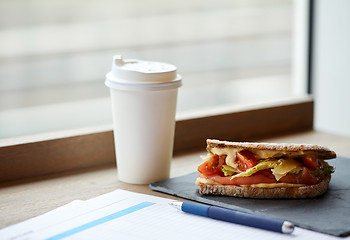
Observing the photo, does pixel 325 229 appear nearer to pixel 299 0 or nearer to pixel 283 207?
pixel 283 207

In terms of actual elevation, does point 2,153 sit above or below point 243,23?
below

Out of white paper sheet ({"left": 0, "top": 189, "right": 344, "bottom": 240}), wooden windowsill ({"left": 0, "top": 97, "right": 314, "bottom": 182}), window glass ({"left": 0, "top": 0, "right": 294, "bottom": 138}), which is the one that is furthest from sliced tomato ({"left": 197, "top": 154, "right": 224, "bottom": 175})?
window glass ({"left": 0, "top": 0, "right": 294, "bottom": 138})

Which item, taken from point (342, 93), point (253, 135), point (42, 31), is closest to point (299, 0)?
point (342, 93)

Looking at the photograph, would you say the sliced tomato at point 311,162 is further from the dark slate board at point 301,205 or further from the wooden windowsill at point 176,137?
the wooden windowsill at point 176,137

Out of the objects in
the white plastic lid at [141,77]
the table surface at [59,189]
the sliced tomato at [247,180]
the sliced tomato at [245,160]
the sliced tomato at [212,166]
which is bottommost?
the table surface at [59,189]

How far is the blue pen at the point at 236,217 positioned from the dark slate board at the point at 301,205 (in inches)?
2.3

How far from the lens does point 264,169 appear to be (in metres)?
1.12

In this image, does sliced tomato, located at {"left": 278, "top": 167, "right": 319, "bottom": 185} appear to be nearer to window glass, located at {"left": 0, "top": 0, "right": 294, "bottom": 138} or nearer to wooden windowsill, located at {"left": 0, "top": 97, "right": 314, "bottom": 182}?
wooden windowsill, located at {"left": 0, "top": 97, "right": 314, "bottom": 182}

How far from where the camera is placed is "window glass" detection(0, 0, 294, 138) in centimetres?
179

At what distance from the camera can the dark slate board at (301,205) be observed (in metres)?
0.98

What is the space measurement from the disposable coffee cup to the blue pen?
0.20 m

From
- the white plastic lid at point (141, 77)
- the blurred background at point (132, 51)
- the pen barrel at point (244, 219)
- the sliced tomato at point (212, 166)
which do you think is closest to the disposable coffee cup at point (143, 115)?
the white plastic lid at point (141, 77)

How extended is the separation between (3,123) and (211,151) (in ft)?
2.91

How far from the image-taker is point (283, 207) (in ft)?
3.51
